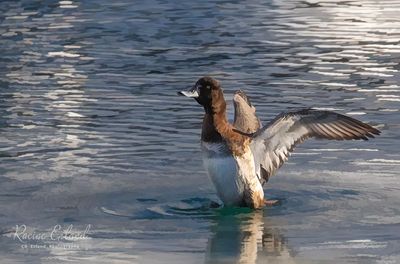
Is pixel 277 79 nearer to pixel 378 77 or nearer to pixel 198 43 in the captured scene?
pixel 378 77

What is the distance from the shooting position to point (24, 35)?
1967 cm

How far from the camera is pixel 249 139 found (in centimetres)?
942

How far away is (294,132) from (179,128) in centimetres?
307

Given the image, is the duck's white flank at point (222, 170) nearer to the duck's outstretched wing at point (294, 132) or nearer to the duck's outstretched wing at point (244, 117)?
the duck's outstretched wing at point (294, 132)

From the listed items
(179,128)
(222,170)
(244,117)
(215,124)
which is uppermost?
(215,124)

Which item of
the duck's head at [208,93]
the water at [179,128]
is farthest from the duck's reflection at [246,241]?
the duck's head at [208,93]

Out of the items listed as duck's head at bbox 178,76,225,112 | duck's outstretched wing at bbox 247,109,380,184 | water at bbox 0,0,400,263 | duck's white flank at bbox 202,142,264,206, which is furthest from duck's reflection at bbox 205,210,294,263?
duck's head at bbox 178,76,225,112

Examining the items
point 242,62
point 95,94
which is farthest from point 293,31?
point 95,94

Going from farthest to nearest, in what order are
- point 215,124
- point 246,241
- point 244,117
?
point 244,117
point 215,124
point 246,241

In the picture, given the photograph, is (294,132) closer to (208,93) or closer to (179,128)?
(208,93)

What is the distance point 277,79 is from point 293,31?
4191 mm

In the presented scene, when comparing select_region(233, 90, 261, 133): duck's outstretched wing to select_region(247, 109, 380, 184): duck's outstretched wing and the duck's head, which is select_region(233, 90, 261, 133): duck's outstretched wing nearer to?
select_region(247, 109, 380, 184): duck's outstretched wing

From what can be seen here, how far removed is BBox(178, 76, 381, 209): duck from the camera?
9203 mm

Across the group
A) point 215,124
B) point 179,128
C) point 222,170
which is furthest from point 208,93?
point 179,128
